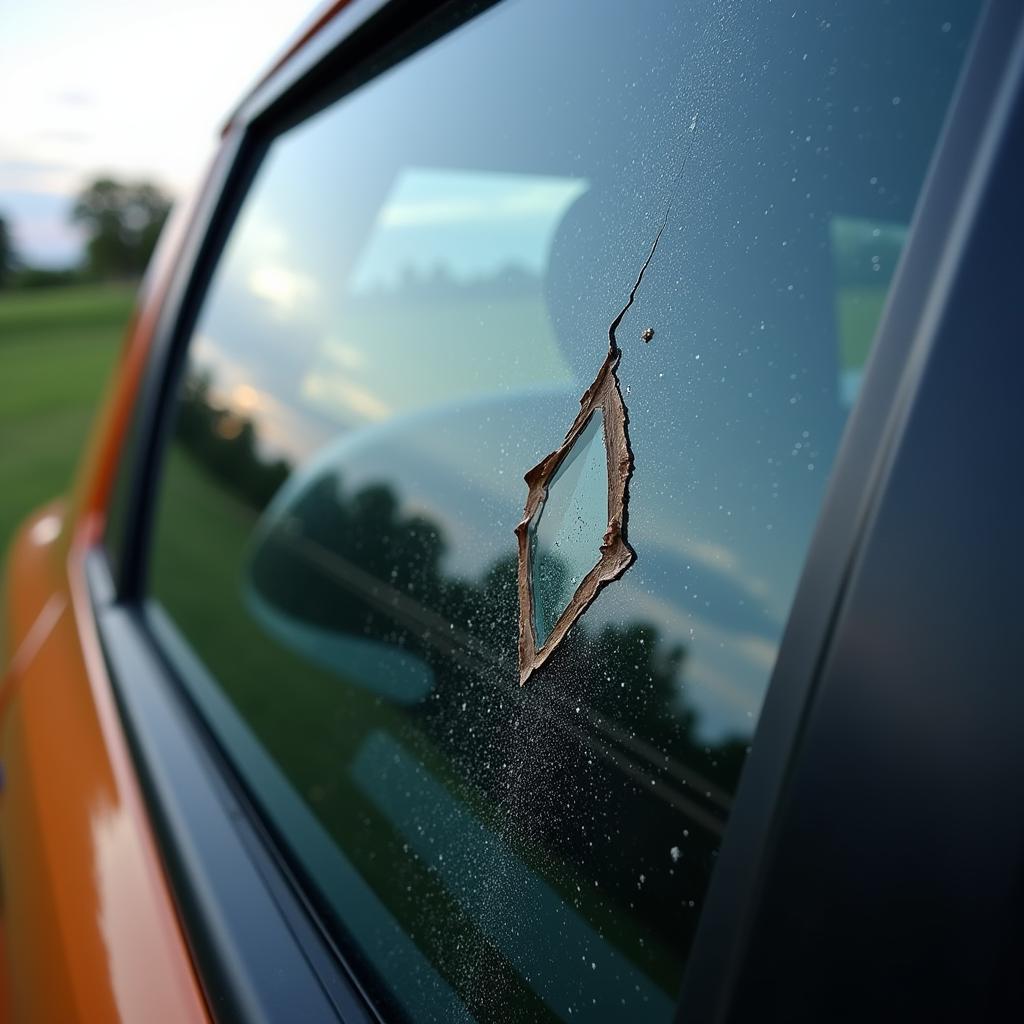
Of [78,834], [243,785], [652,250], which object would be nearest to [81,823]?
[78,834]

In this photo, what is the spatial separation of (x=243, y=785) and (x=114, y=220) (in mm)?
61240

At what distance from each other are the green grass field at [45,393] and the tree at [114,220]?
30343mm

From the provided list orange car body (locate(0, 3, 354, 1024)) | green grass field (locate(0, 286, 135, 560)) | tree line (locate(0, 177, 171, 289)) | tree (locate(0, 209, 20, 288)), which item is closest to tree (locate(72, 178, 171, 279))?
tree line (locate(0, 177, 171, 289))

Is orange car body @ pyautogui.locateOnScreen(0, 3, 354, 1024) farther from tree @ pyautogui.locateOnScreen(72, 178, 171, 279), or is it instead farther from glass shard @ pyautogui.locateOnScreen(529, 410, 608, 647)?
tree @ pyautogui.locateOnScreen(72, 178, 171, 279)

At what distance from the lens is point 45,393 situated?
39.0ft

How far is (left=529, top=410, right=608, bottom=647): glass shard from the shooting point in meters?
0.75

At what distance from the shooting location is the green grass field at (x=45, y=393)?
6.83 m

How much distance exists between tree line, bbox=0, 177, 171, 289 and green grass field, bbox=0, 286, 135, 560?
29836 millimetres

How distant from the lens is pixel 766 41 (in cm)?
73

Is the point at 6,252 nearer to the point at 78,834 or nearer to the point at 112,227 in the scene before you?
the point at 112,227

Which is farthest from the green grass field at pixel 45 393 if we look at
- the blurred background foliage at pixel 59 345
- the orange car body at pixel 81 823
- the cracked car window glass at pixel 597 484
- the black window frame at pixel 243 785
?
the cracked car window glass at pixel 597 484

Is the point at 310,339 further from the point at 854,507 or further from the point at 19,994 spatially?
the point at 854,507

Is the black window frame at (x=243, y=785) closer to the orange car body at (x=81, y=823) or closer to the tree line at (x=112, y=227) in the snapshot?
the orange car body at (x=81, y=823)

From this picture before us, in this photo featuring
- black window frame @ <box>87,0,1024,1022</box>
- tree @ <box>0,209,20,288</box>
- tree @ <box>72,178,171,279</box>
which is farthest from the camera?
tree @ <box>72,178,171,279</box>
